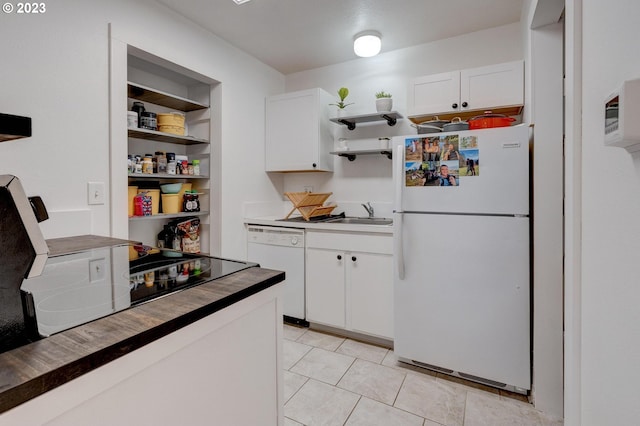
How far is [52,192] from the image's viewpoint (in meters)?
1.61

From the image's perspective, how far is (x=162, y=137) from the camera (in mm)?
2383

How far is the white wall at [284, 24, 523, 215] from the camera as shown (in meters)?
2.49

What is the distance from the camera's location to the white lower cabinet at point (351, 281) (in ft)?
7.50

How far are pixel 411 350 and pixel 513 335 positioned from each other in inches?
23.6

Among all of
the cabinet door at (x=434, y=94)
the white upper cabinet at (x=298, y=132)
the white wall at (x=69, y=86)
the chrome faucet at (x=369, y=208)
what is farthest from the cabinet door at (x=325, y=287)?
the white wall at (x=69, y=86)

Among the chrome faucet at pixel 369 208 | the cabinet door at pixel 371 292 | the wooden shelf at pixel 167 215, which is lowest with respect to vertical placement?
the cabinet door at pixel 371 292

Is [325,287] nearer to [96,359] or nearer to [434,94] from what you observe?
[434,94]

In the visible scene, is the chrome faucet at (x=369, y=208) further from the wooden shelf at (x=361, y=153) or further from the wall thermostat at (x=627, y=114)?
the wall thermostat at (x=627, y=114)

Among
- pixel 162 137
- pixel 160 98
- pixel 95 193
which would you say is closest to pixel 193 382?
pixel 95 193

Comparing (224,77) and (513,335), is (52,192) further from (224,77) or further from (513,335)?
(513,335)

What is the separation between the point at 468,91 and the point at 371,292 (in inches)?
64.4

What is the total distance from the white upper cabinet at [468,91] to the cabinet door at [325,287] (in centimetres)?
132

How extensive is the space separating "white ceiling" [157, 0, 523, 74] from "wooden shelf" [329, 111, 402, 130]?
61cm

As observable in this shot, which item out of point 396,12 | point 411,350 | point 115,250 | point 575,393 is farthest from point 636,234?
point 396,12
